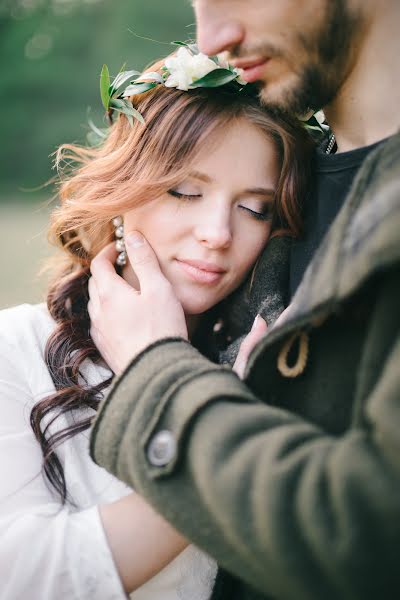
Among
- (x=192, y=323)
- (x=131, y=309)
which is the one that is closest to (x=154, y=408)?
(x=131, y=309)

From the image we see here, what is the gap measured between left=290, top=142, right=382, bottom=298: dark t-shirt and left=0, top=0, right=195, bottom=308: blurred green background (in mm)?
15934

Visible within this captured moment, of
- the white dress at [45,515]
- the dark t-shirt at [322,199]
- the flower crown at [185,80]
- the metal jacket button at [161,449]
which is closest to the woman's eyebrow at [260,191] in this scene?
the dark t-shirt at [322,199]

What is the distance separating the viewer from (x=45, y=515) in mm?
1480

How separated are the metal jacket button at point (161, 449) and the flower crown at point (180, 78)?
126cm

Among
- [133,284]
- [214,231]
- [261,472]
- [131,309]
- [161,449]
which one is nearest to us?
[261,472]

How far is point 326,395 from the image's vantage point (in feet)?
3.99

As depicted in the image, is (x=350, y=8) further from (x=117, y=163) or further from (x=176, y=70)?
(x=117, y=163)

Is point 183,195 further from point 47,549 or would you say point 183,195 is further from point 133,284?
point 47,549

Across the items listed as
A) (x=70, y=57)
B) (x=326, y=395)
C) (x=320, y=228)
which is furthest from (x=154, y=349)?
(x=70, y=57)

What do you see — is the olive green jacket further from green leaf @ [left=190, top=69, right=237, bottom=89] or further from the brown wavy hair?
green leaf @ [left=190, top=69, right=237, bottom=89]

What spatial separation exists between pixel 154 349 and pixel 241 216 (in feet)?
2.87

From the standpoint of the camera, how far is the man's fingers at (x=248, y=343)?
1739mm

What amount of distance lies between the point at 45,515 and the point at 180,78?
1.36 meters

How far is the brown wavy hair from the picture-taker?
1921mm
